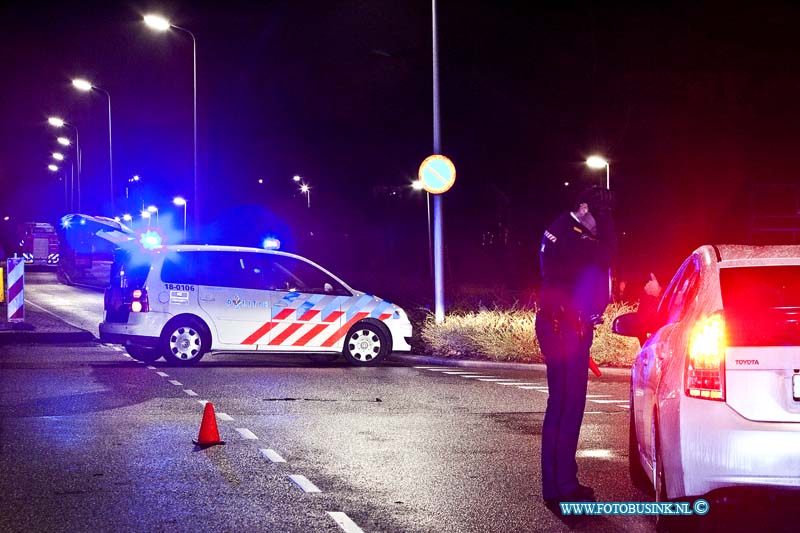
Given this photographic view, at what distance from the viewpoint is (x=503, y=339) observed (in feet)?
60.7

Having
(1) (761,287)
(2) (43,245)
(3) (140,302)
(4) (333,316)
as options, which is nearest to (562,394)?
(1) (761,287)

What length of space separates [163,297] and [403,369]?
12.1ft

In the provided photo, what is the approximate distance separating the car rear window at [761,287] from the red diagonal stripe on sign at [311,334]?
11.4m

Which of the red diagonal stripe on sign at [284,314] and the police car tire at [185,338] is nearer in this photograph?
the police car tire at [185,338]

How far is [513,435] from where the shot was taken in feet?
34.7

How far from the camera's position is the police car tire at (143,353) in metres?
18.1

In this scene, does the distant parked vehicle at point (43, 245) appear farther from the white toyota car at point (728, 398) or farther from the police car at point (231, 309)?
the white toyota car at point (728, 398)

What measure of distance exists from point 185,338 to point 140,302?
2.77 ft

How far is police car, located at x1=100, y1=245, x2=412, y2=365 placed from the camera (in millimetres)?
17406

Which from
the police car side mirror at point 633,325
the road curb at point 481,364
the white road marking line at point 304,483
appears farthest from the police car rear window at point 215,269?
the police car side mirror at point 633,325

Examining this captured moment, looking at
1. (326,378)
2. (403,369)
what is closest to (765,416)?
(326,378)

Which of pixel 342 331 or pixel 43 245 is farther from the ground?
pixel 43 245

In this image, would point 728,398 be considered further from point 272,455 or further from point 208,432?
point 208,432

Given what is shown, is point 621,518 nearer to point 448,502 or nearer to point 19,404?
point 448,502
